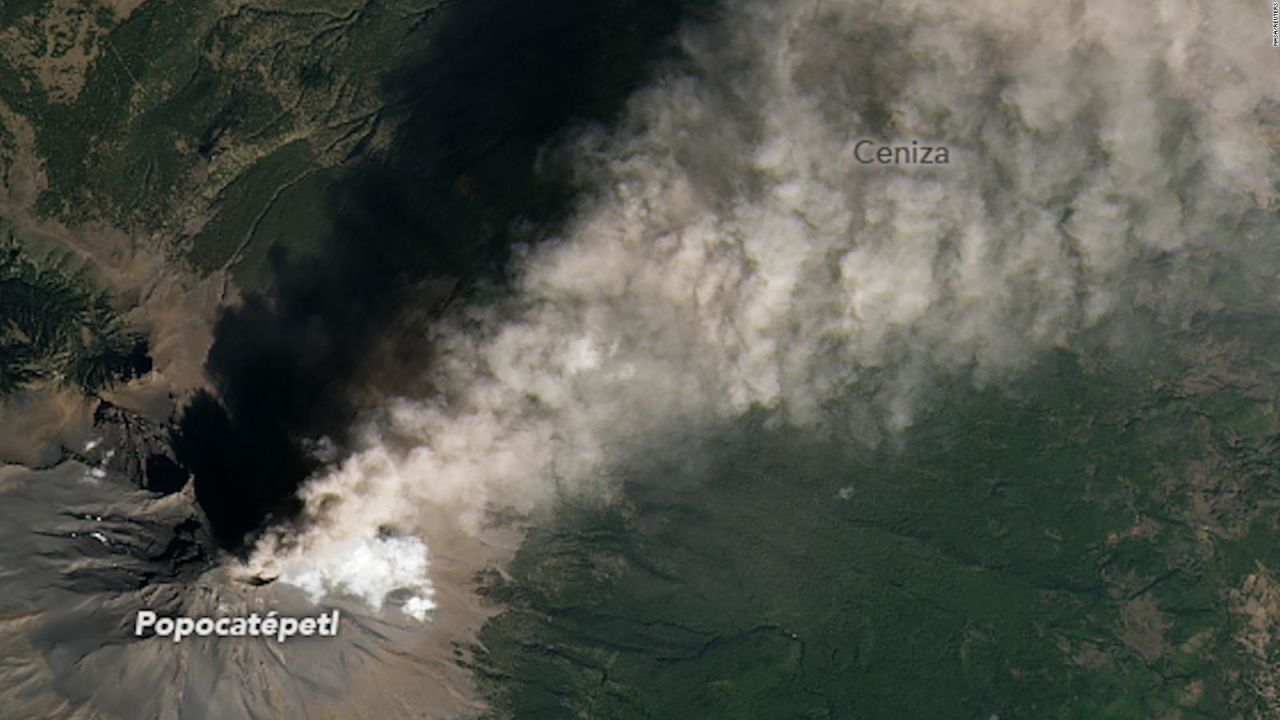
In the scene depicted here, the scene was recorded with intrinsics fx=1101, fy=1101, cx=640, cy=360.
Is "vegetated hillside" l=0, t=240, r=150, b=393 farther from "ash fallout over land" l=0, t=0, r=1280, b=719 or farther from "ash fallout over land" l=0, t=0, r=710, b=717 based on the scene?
"ash fallout over land" l=0, t=0, r=1280, b=719

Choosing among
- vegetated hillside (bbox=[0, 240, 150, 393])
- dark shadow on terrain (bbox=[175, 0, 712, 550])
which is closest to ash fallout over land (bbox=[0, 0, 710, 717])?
dark shadow on terrain (bbox=[175, 0, 712, 550])

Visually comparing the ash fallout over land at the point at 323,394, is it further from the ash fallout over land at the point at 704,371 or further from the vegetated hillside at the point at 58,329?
the vegetated hillside at the point at 58,329

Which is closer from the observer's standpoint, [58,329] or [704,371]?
[58,329]

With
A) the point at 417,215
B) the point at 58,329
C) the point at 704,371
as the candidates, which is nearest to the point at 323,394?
the point at 417,215

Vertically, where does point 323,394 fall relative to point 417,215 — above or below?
below

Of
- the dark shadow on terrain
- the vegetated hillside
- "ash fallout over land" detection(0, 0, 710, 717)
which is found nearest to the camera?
"ash fallout over land" detection(0, 0, 710, 717)

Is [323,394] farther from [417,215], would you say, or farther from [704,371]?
[704,371]

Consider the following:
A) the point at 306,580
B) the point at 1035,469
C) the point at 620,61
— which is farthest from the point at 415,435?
the point at 1035,469

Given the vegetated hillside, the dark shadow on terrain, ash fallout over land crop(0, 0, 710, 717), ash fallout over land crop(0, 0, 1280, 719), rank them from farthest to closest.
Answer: the dark shadow on terrain → the vegetated hillside → ash fallout over land crop(0, 0, 1280, 719) → ash fallout over land crop(0, 0, 710, 717)

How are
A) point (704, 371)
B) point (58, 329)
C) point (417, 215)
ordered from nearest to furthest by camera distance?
point (58, 329), point (417, 215), point (704, 371)
